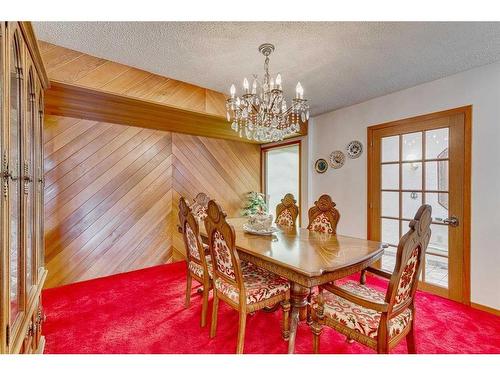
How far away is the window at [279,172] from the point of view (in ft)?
16.5

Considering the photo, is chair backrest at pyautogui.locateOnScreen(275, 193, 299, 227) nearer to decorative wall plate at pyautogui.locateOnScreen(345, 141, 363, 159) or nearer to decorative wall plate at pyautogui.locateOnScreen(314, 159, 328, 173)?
decorative wall plate at pyautogui.locateOnScreen(314, 159, 328, 173)

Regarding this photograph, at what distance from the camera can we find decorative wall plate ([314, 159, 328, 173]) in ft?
12.7

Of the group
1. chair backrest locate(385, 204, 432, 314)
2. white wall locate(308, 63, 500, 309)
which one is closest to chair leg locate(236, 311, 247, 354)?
chair backrest locate(385, 204, 432, 314)

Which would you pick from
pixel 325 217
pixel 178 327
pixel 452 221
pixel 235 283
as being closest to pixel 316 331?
pixel 235 283

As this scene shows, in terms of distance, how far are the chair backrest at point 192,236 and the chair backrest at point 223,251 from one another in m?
0.28

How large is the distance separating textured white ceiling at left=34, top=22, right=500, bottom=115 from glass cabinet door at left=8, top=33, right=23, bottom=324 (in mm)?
950

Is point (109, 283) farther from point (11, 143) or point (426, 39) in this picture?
point (426, 39)

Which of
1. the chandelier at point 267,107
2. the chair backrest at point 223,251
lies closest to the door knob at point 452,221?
the chandelier at point 267,107

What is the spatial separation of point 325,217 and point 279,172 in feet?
8.53

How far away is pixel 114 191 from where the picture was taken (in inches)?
132

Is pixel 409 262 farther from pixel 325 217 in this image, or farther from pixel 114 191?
pixel 114 191

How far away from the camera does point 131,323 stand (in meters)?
2.14

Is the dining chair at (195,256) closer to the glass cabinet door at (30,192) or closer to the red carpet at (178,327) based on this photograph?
the red carpet at (178,327)
